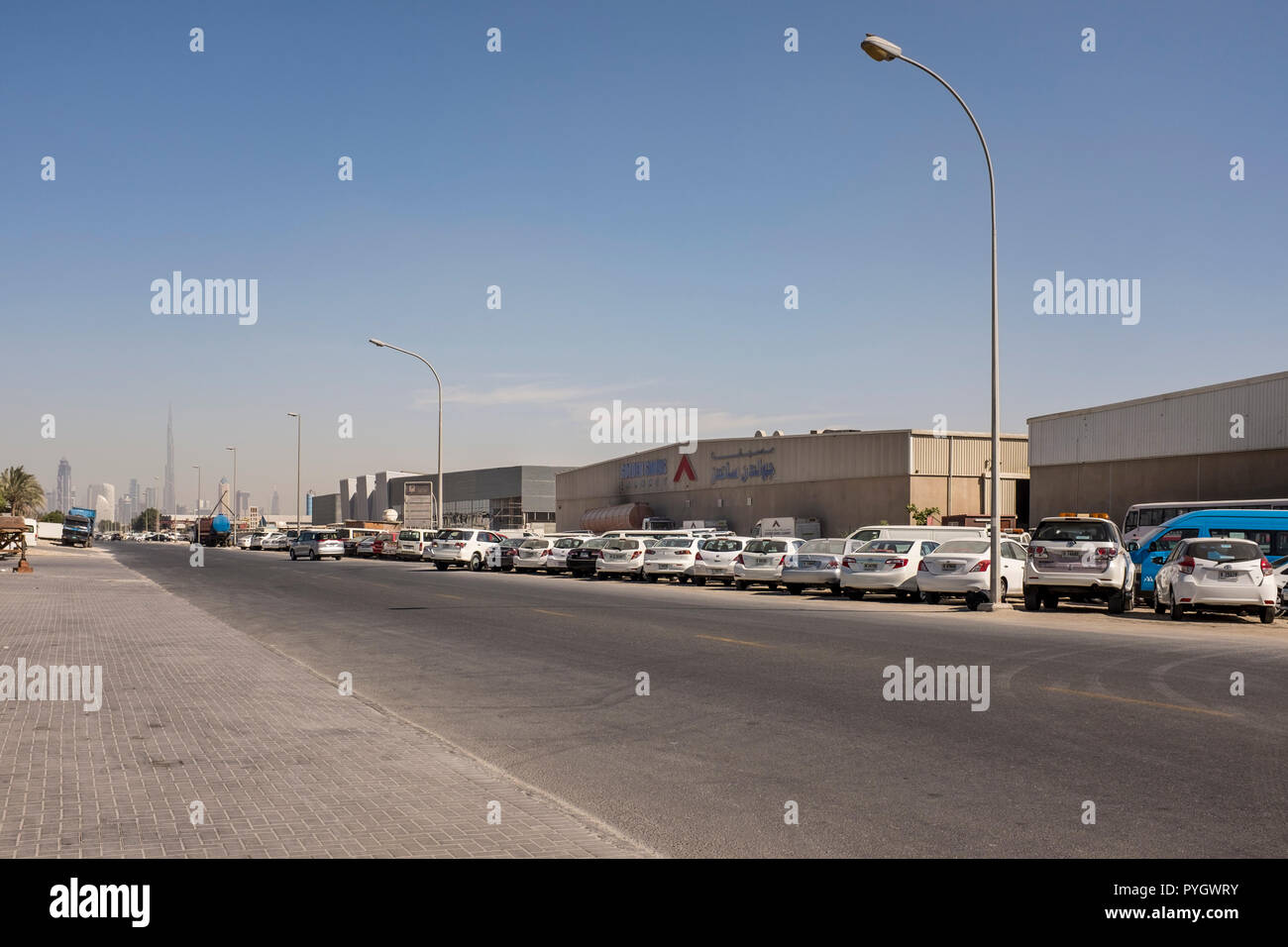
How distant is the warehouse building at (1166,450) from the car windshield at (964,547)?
19.9m

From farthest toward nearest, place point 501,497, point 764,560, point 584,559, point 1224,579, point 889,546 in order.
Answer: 1. point 501,497
2. point 584,559
3. point 764,560
4. point 889,546
5. point 1224,579

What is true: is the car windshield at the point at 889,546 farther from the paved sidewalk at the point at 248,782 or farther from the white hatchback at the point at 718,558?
the paved sidewalk at the point at 248,782

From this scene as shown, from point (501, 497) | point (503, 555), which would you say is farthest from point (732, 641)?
point (501, 497)

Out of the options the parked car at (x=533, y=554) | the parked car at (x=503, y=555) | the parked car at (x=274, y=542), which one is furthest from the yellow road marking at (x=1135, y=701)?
the parked car at (x=274, y=542)

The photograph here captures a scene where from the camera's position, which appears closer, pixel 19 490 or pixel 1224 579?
pixel 1224 579

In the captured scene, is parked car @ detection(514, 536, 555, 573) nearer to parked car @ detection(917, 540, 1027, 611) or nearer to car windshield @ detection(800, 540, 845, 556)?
car windshield @ detection(800, 540, 845, 556)

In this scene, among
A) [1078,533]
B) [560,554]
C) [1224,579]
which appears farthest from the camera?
[560,554]

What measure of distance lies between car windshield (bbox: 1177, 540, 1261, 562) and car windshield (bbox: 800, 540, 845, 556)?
10134mm

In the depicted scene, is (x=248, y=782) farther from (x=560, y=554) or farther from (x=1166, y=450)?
(x=1166, y=450)

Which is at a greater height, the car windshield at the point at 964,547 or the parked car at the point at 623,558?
the car windshield at the point at 964,547

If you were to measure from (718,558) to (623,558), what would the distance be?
4.97m

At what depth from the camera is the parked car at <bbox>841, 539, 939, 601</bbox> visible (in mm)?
26062

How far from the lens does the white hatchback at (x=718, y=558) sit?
33219mm

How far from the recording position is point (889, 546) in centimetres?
2698
